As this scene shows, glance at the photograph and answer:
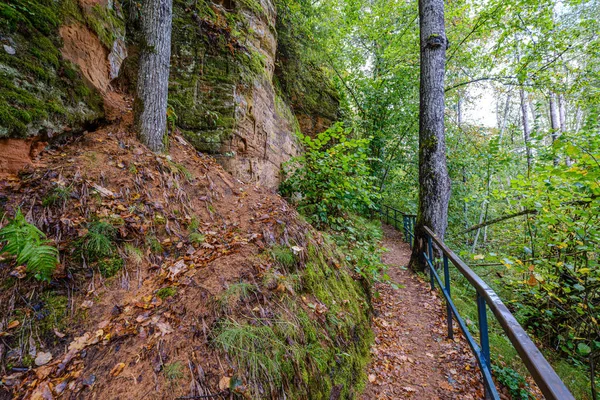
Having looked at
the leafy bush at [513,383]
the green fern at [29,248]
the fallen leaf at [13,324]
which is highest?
the green fern at [29,248]

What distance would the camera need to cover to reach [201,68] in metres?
5.38

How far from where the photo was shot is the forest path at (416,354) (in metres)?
2.79

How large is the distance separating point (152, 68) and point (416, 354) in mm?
5641

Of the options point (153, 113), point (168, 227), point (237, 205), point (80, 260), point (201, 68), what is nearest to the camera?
point (80, 260)

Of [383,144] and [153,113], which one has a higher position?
[383,144]

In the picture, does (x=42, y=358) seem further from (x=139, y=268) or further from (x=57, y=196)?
(x=57, y=196)

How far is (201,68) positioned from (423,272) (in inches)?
261

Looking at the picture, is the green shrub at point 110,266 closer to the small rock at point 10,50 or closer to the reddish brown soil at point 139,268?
the reddish brown soil at point 139,268

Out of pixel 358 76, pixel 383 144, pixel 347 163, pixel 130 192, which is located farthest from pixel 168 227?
pixel 358 76

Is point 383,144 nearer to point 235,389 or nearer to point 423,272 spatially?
point 423,272

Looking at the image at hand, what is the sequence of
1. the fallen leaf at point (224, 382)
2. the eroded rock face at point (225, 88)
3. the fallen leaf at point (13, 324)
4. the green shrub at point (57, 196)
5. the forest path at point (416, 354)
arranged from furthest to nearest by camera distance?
the eroded rock face at point (225, 88)
the forest path at point (416, 354)
the green shrub at point (57, 196)
the fallen leaf at point (13, 324)
the fallen leaf at point (224, 382)

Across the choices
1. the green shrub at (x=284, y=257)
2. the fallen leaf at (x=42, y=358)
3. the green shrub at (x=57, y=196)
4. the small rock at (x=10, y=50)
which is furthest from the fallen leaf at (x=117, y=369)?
the small rock at (x=10, y=50)

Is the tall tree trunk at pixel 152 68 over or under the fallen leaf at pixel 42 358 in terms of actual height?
over

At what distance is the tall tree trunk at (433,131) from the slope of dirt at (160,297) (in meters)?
2.63
